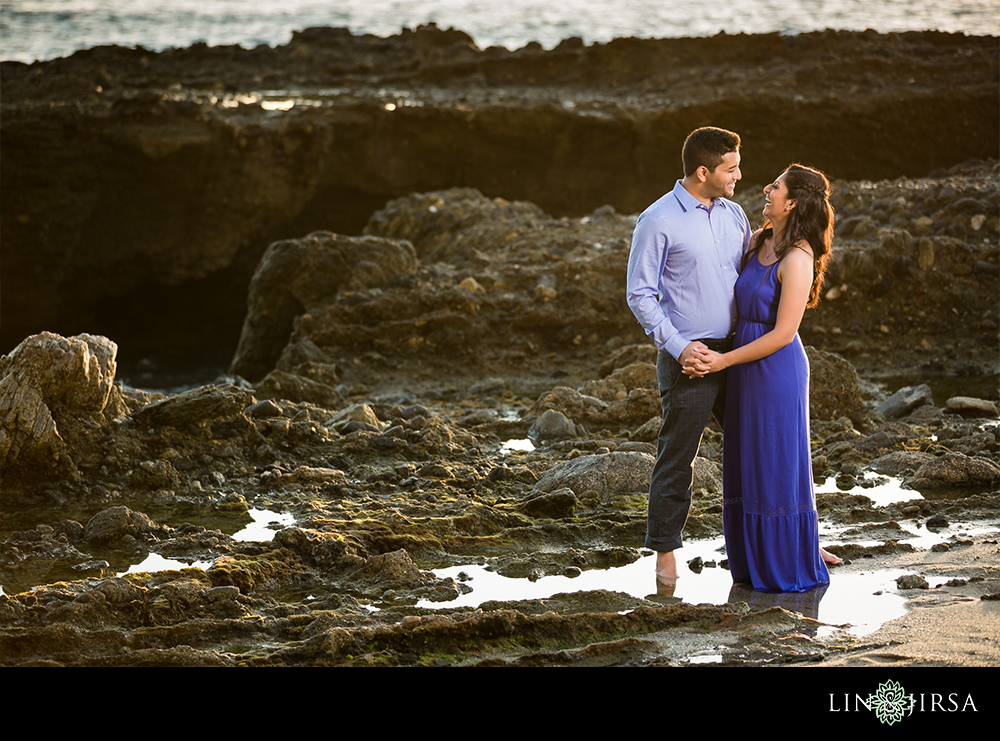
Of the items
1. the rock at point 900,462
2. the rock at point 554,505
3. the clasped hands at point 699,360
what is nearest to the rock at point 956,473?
the rock at point 900,462

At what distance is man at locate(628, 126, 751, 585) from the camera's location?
4379mm

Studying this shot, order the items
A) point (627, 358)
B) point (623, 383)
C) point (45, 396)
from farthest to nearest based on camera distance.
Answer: point (627, 358) → point (623, 383) → point (45, 396)

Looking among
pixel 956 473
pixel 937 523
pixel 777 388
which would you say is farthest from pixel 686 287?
pixel 956 473

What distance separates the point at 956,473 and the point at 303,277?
708 cm

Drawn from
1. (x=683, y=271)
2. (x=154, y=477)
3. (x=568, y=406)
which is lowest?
(x=154, y=477)

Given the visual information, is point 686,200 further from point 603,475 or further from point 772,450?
point 603,475

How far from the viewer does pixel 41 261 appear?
17000 millimetres

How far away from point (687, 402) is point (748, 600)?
89 centimetres

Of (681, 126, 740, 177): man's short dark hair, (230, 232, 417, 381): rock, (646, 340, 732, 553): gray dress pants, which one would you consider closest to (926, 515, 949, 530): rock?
(646, 340, 732, 553): gray dress pants

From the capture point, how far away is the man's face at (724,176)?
4371 mm

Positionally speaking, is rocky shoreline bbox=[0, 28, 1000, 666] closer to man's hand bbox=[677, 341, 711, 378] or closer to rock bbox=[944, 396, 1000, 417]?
rock bbox=[944, 396, 1000, 417]

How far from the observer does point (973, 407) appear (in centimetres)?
744

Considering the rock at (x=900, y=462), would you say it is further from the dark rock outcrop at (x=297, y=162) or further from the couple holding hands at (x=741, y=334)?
the dark rock outcrop at (x=297, y=162)

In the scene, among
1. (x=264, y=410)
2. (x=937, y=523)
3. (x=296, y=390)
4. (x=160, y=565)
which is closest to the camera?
(x=160, y=565)
